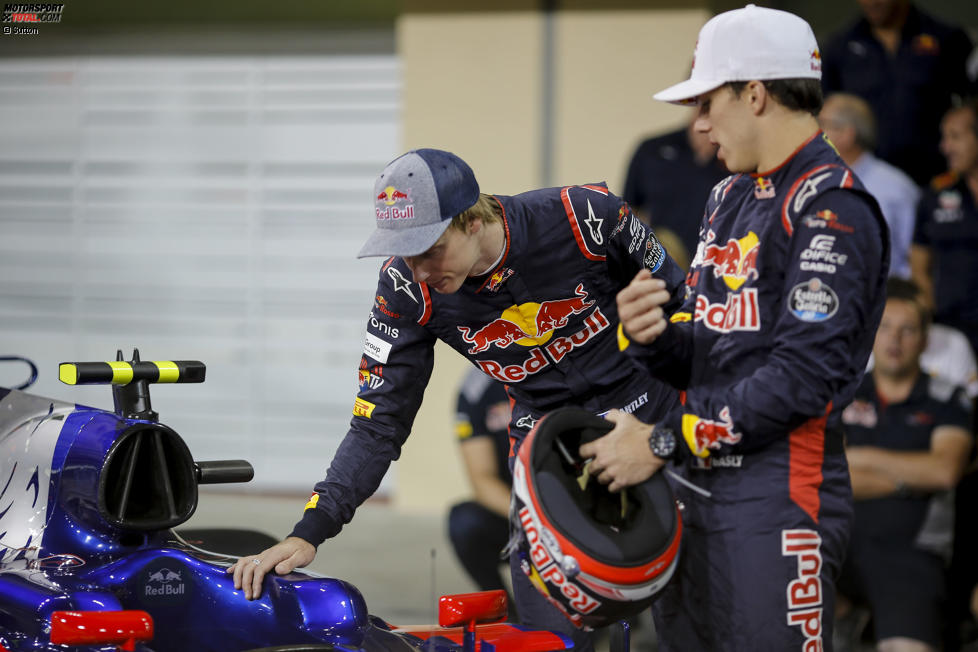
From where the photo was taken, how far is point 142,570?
7.09ft

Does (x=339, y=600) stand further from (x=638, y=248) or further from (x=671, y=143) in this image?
(x=671, y=143)

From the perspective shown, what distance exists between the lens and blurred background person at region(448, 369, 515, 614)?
4.08 metres

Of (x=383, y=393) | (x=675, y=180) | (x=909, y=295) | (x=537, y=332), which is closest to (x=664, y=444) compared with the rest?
(x=537, y=332)

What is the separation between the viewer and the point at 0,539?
231 centimetres

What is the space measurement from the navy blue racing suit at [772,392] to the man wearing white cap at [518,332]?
0.38 m

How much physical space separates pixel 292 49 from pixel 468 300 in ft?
13.1

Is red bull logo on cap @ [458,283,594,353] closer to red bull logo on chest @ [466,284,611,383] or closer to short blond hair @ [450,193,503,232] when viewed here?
red bull logo on chest @ [466,284,611,383]

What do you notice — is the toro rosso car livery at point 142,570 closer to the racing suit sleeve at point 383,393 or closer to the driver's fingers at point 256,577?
the driver's fingers at point 256,577

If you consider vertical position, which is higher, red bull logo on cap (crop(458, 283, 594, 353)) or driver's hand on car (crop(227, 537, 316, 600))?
red bull logo on cap (crop(458, 283, 594, 353))

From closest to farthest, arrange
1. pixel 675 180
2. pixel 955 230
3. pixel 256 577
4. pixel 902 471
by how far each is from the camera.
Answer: pixel 256 577 < pixel 902 471 < pixel 955 230 < pixel 675 180

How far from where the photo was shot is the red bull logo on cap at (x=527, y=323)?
2.33 metres

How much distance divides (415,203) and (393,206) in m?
0.04

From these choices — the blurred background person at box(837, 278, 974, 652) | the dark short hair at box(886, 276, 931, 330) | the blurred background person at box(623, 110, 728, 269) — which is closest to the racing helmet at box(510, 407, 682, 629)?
the blurred background person at box(837, 278, 974, 652)

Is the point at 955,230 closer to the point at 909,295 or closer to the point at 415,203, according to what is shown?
the point at 909,295
